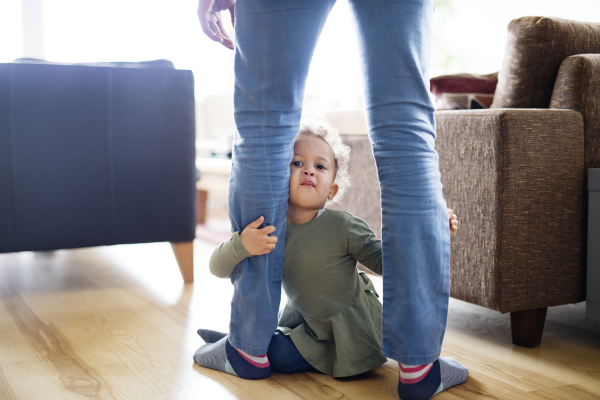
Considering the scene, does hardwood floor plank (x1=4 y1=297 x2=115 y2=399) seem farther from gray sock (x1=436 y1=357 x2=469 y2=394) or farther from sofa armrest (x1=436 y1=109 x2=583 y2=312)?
sofa armrest (x1=436 y1=109 x2=583 y2=312)

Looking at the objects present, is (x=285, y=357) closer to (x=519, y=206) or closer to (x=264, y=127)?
(x=264, y=127)

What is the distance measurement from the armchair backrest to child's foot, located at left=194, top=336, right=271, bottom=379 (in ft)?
2.77

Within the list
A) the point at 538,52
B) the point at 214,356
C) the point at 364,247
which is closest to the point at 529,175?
the point at 538,52

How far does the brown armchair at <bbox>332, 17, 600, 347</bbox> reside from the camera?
1.19m

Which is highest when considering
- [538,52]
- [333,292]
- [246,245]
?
[538,52]

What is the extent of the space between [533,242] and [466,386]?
15.0 inches

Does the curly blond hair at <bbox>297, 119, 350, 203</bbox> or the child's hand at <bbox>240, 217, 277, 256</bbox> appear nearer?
the child's hand at <bbox>240, 217, 277, 256</bbox>

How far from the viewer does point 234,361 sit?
1.04 metres

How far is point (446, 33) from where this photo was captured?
486 cm

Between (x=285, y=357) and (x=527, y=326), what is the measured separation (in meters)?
0.56

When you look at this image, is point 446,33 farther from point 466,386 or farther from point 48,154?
point 466,386

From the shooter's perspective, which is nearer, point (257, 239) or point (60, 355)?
point (257, 239)

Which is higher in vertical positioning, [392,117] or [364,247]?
[392,117]

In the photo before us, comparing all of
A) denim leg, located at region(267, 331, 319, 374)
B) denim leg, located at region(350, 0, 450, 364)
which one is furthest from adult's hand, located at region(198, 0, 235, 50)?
denim leg, located at region(267, 331, 319, 374)
